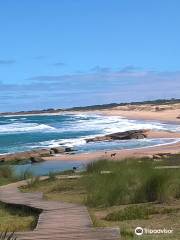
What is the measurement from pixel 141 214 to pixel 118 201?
7.28 ft

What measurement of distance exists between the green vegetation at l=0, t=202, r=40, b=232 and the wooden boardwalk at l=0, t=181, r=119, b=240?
17 cm

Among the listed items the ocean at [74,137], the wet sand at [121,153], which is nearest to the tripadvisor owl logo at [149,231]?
the wet sand at [121,153]

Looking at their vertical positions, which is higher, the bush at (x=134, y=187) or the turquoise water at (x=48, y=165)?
the bush at (x=134, y=187)

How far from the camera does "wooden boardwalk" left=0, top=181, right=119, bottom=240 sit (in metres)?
10.2

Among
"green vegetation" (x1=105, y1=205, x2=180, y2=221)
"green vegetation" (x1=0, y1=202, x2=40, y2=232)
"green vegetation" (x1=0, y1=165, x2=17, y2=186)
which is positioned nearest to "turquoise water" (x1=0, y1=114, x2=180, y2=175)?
"green vegetation" (x1=0, y1=165, x2=17, y2=186)

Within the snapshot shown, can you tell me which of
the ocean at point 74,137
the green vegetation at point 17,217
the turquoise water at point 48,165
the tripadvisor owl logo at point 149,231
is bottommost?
the ocean at point 74,137

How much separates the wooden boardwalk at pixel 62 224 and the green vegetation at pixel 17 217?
0.55 feet

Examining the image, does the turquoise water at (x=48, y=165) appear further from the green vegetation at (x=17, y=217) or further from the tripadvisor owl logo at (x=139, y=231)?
the tripadvisor owl logo at (x=139, y=231)

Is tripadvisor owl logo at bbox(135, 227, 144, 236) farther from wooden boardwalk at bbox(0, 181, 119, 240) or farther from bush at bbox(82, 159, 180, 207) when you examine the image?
bush at bbox(82, 159, 180, 207)

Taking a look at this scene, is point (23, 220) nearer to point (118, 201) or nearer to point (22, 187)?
point (118, 201)

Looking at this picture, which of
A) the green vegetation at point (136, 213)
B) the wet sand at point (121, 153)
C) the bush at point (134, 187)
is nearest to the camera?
the green vegetation at point (136, 213)

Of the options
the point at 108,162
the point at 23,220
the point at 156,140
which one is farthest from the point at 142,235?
the point at 156,140

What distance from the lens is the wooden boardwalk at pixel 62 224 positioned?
33.4 feet

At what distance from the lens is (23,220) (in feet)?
44.2
